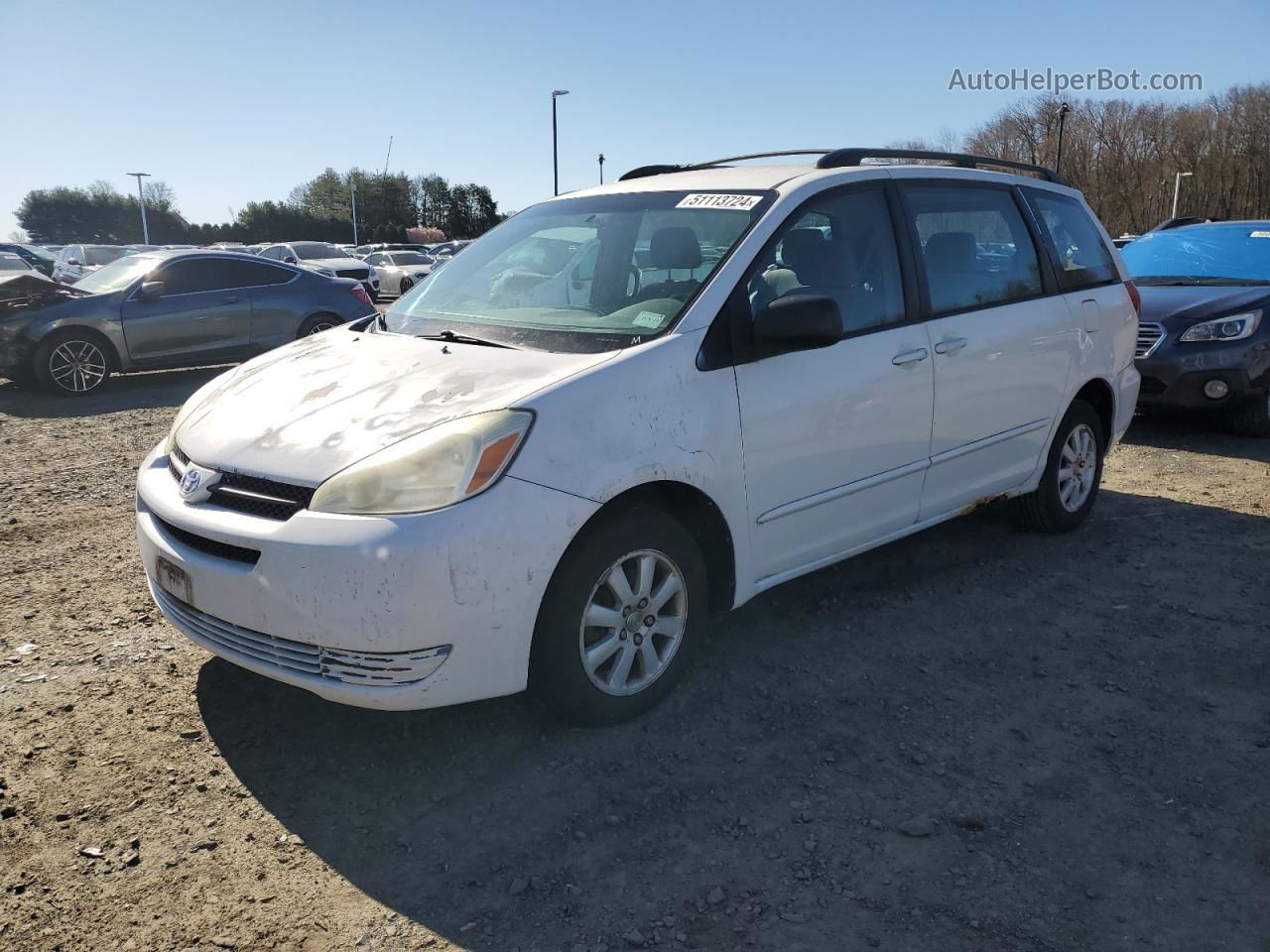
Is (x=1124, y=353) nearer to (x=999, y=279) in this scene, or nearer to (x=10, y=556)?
(x=999, y=279)

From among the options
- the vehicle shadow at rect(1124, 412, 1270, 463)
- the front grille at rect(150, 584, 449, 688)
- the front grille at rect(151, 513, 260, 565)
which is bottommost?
the vehicle shadow at rect(1124, 412, 1270, 463)

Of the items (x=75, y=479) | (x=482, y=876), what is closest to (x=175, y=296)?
(x=75, y=479)

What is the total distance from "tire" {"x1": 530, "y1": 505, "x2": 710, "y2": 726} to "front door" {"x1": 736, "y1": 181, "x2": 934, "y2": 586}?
369 mm

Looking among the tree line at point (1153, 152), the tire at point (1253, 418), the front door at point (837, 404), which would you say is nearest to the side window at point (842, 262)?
the front door at point (837, 404)

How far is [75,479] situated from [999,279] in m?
5.85

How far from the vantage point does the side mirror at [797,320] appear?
3.40 metres

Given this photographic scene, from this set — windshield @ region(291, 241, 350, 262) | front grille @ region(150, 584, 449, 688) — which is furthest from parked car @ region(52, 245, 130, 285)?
front grille @ region(150, 584, 449, 688)

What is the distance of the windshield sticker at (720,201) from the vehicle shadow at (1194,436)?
17.9 feet

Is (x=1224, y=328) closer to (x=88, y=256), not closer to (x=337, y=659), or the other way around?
(x=337, y=659)

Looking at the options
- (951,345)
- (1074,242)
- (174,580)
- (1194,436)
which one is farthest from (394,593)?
(1194,436)

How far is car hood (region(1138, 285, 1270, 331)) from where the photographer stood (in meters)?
7.77

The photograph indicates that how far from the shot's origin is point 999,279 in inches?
185

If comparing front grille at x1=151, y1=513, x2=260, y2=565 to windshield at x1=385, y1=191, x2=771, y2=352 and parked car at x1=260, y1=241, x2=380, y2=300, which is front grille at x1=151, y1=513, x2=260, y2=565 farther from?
parked car at x1=260, y1=241, x2=380, y2=300

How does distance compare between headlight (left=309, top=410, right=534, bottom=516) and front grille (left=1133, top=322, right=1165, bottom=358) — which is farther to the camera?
front grille (left=1133, top=322, right=1165, bottom=358)
